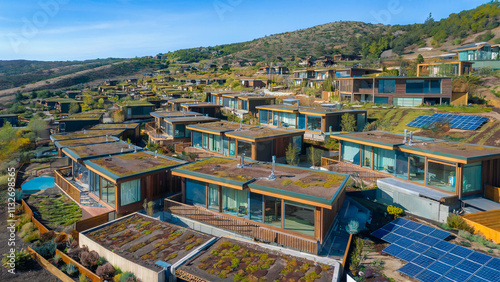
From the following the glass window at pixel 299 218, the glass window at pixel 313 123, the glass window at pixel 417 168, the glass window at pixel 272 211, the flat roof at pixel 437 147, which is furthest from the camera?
the glass window at pixel 313 123

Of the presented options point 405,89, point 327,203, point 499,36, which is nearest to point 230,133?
point 327,203

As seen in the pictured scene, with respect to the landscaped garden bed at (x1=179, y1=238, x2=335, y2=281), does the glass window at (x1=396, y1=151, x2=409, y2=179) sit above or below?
above

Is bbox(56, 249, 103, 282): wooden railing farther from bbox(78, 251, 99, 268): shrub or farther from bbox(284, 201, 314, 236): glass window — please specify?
bbox(284, 201, 314, 236): glass window

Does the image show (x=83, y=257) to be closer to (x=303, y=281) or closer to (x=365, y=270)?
(x=303, y=281)

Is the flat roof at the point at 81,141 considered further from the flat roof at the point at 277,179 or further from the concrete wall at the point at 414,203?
the concrete wall at the point at 414,203

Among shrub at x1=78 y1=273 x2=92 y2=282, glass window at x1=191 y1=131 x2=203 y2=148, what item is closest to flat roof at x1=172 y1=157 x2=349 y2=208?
shrub at x1=78 y1=273 x2=92 y2=282

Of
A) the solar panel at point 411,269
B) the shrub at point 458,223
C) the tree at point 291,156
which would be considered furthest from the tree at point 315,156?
the solar panel at point 411,269
